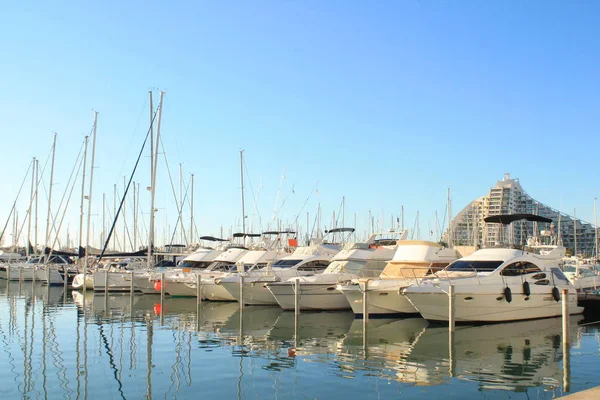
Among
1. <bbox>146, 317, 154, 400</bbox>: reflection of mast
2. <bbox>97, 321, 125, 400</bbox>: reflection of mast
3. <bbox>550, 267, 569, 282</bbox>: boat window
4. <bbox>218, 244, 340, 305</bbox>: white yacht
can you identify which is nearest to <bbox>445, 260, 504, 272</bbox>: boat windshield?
<bbox>550, 267, 569, 282</bbox>: boat window

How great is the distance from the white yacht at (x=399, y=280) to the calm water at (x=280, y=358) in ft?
2.34

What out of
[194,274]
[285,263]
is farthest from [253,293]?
[194,274]

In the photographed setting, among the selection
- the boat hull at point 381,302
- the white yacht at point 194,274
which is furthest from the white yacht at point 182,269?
the boat hull at point 381,302

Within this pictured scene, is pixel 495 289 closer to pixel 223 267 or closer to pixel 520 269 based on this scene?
pixel 520 269

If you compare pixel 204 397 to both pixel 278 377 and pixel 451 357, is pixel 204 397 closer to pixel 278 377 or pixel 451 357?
Answer: pixel 278 377

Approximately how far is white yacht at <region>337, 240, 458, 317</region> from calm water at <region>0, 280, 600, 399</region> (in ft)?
2.34

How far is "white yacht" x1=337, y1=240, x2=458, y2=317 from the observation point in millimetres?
23531

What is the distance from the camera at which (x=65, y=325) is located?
23125 millimetres

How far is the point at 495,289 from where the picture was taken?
22.1 meters

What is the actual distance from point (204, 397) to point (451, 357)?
740cm

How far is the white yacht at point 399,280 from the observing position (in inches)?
926

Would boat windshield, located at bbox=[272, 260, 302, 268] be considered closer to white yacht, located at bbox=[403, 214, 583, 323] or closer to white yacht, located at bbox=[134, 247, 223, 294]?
white yacht, located at bbox=[134, 247, 223, 294]

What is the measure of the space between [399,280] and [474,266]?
2976mm

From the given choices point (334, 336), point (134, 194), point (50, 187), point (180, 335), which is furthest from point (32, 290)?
point (334, 336)
